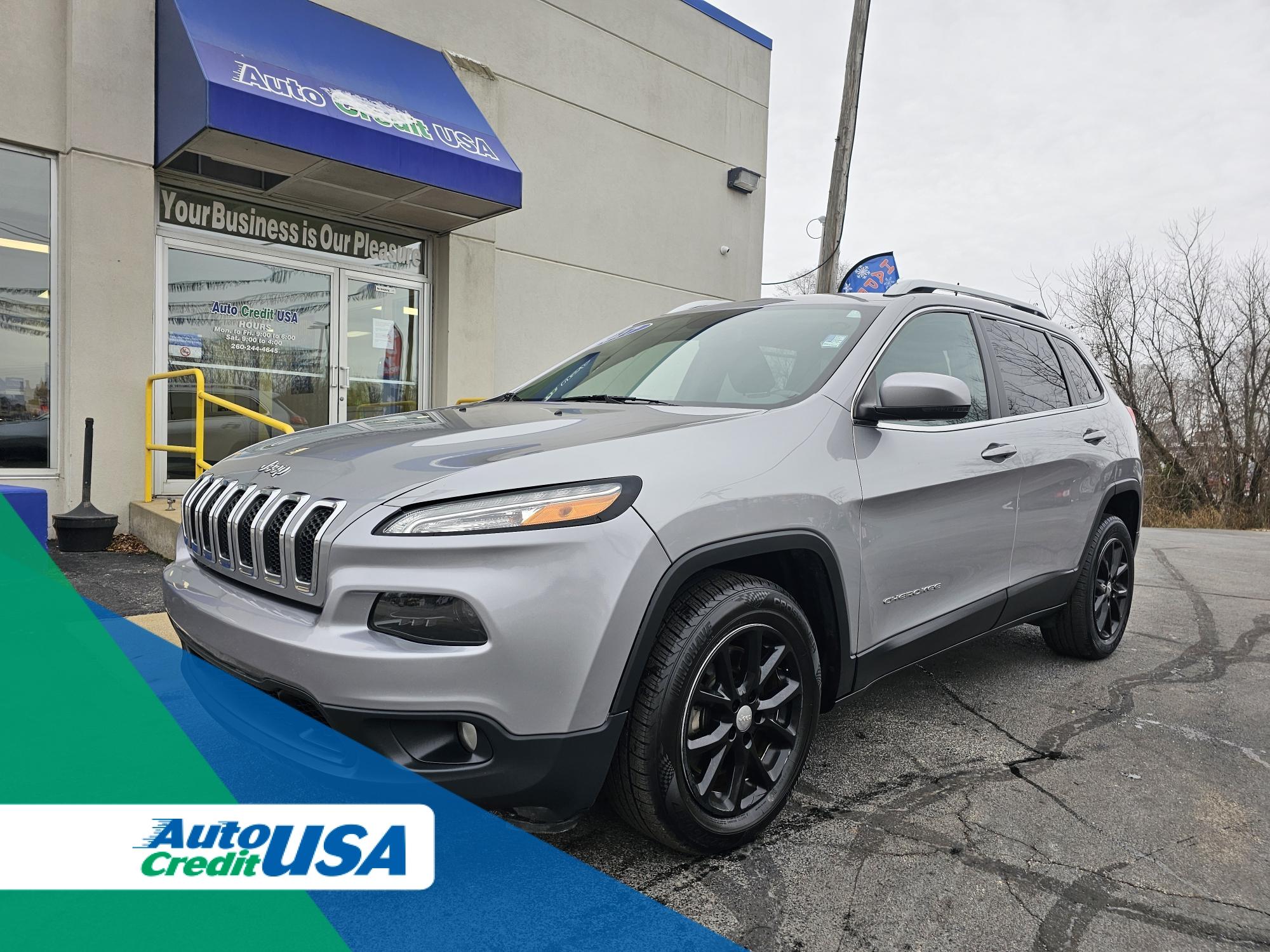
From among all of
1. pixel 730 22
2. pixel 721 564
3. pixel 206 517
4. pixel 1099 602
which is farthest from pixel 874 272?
pixel 206 517

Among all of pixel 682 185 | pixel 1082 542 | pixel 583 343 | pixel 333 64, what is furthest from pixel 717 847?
pixel 682 185

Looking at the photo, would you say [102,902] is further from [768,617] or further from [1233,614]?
[1233,614]

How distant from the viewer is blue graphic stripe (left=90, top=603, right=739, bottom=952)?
2.09 m

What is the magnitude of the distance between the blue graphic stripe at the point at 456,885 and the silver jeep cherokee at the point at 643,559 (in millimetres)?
81

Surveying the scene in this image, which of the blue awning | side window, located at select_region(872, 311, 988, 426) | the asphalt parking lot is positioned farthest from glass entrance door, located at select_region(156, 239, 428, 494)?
side window, located at select_region(872, 311, 988, 426)

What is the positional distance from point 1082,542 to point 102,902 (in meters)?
4.26

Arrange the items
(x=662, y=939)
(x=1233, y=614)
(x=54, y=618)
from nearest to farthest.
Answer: (x=662, y=939), (x=54, y=618), (x=1233, y=614)

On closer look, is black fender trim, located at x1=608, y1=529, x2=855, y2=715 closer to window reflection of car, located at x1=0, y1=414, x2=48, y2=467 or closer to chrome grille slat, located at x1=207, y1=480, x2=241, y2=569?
chrome grille slat, located at x1=207, y1=480, x2=241, y2=569

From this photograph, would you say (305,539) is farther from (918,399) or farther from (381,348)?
(381,348)

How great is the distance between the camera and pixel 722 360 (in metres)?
3.45

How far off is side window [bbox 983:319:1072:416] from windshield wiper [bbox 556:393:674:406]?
1.70 meters

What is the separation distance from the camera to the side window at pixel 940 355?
3.35 m

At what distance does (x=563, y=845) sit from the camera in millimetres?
2590

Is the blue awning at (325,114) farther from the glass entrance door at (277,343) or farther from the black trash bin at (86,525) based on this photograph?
the black trash bin at (86,525)
